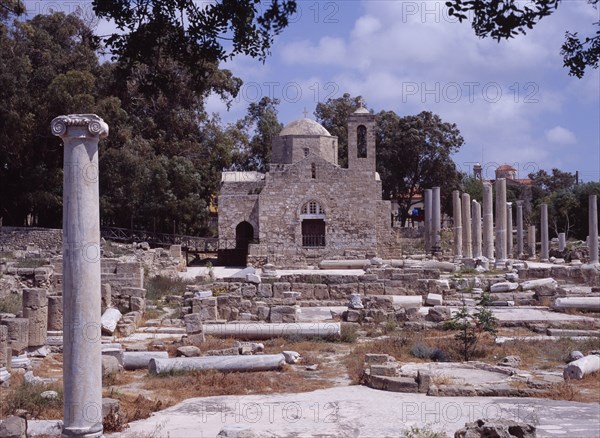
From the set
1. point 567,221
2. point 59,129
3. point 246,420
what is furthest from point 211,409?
point 567,221

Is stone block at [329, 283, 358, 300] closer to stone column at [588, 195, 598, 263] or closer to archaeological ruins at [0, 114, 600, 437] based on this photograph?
archaeological ruins at [0, 114, 600, 437]

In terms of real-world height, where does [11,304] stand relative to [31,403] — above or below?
above

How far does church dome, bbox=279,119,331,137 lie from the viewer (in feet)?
149

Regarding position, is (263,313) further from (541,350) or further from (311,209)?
(311,209)

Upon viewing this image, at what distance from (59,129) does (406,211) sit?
56.3 meters

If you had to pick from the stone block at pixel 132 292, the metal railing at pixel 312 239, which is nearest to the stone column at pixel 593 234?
the metal railing at pixel 312 239

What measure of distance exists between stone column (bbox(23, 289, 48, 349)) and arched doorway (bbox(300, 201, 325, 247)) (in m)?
27.2

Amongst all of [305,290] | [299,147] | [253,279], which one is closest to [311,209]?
[299,147]

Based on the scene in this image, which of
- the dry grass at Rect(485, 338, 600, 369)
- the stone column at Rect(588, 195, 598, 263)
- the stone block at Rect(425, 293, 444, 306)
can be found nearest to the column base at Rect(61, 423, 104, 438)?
the dry grass at Rect(485, 338, 600, 369)

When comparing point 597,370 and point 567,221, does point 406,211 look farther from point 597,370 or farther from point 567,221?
point 597,370

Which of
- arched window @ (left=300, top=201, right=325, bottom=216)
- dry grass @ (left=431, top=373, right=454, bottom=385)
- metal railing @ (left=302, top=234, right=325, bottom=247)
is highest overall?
arched window @ (left=300, top=201, right=325, bottom=216)

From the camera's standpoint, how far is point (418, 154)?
60.1 metres

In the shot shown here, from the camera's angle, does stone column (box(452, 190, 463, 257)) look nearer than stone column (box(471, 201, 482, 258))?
No

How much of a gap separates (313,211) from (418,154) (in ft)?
72.1
